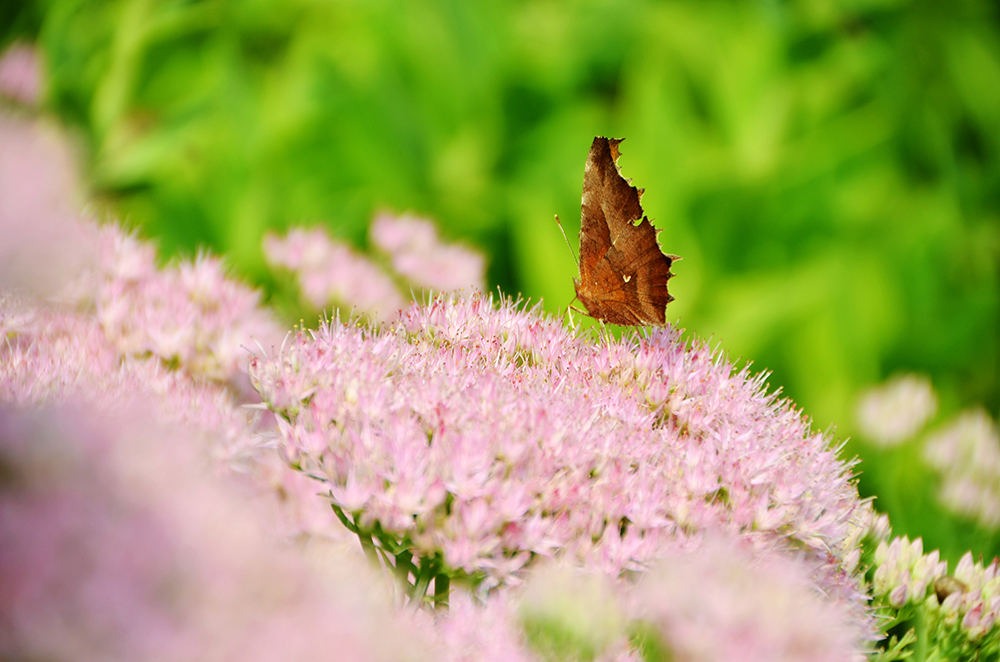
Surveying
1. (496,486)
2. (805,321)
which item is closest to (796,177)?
(805,321)

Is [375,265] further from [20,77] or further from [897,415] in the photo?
[897,415]

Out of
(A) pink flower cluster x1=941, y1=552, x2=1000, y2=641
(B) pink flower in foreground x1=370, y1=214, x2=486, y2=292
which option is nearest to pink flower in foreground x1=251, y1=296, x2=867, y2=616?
(A) pink flower cluster x1=941, y1=552, x2=1000, y2=641

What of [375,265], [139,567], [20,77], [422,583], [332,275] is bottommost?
[139,567]

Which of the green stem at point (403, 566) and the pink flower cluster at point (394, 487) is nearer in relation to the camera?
the pink flower cluster at point (394, 487)

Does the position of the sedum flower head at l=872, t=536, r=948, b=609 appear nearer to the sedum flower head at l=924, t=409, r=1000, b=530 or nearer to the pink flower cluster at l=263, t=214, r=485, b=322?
the sedum flower head at l=924, t=409, r=1000, b=530

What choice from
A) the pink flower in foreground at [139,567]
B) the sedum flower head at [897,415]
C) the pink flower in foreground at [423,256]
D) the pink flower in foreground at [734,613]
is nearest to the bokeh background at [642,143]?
the sedum flower head at [897,415]

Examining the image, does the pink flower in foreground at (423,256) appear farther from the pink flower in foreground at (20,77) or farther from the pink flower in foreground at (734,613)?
the pink flower in foreground at (734,613)

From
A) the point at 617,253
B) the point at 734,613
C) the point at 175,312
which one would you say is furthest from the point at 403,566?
the point at 617,253
